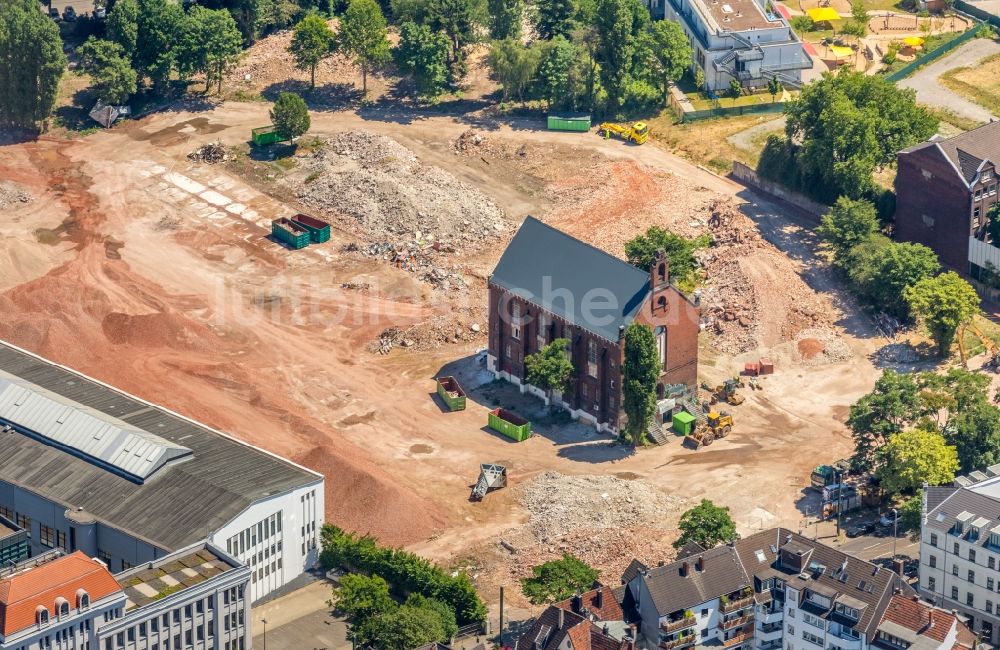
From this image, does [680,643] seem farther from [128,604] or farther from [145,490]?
[145,490]

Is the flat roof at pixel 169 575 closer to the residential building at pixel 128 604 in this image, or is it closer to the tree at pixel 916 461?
the residential building at pixel 128 604

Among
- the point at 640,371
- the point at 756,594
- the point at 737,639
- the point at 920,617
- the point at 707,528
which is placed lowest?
the point at 737,639

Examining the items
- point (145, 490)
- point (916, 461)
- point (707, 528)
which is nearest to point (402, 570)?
point (145, 490)

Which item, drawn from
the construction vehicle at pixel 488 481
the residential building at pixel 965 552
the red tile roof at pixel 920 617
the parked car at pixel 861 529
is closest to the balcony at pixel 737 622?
the red tile roof at pixel 920 617

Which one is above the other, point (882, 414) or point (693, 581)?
point (882, 414)

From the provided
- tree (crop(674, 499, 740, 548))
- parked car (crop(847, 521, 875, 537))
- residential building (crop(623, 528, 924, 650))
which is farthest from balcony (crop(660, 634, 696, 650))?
parked car (crop(847, 521, 875, 537))

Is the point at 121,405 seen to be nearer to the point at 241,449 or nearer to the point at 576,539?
the point at 241,449

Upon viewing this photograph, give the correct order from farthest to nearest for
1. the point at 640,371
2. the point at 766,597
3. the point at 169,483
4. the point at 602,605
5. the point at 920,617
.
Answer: the point at 640,371
the point at 169,483
the point at 766,597
the point at 602,605
the point at 920,617
